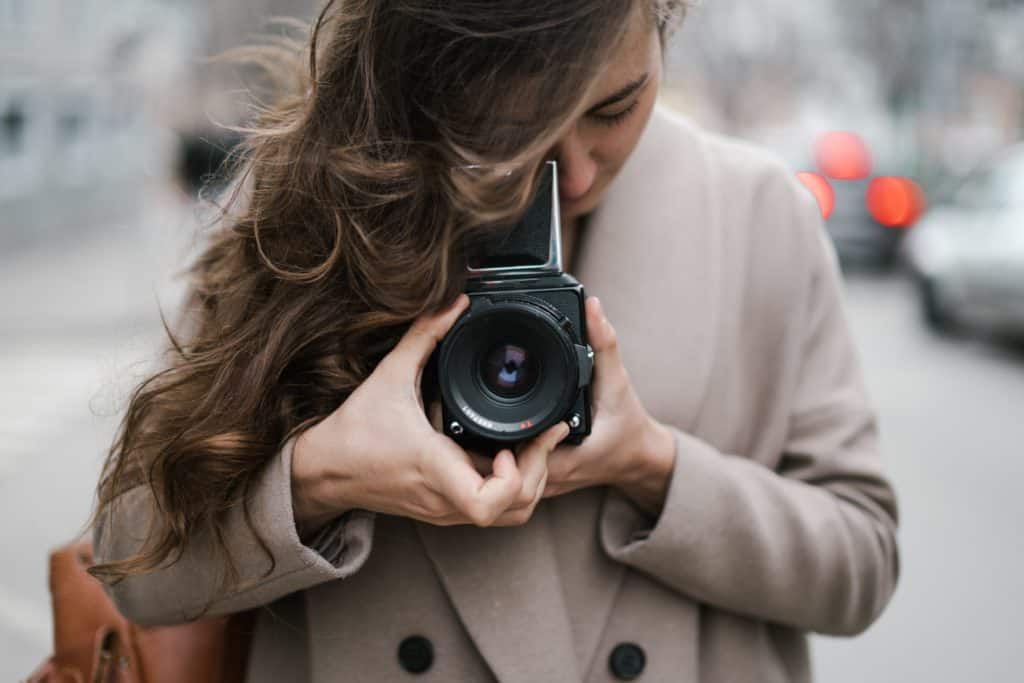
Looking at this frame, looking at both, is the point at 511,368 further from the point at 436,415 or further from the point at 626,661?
the point at 626,661

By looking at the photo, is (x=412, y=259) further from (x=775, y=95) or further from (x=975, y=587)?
(x=775, y=95)

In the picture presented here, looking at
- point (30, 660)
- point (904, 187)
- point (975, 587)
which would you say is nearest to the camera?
point (30, 660)

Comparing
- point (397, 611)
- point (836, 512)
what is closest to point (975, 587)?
point (836, 512)

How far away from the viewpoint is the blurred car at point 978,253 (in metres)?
8.57

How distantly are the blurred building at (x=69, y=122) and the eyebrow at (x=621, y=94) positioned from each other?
12714mm

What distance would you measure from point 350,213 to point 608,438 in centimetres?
42

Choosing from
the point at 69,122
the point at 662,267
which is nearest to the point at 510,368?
the point at 662,267

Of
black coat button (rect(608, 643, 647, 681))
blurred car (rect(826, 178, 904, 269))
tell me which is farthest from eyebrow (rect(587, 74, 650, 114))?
blurred car (rect(826, 178, 904, 269))

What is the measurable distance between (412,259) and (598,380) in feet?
0.89

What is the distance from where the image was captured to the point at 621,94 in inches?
54.7

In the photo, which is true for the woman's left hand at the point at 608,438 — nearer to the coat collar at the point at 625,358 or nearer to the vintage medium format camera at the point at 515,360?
the vintage medium format camera at the point at 515,360

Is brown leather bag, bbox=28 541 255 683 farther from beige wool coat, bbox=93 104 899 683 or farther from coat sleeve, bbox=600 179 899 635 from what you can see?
coat sleeve, bbox=600 179 899 635

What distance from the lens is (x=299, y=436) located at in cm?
142

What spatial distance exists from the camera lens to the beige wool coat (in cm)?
26
